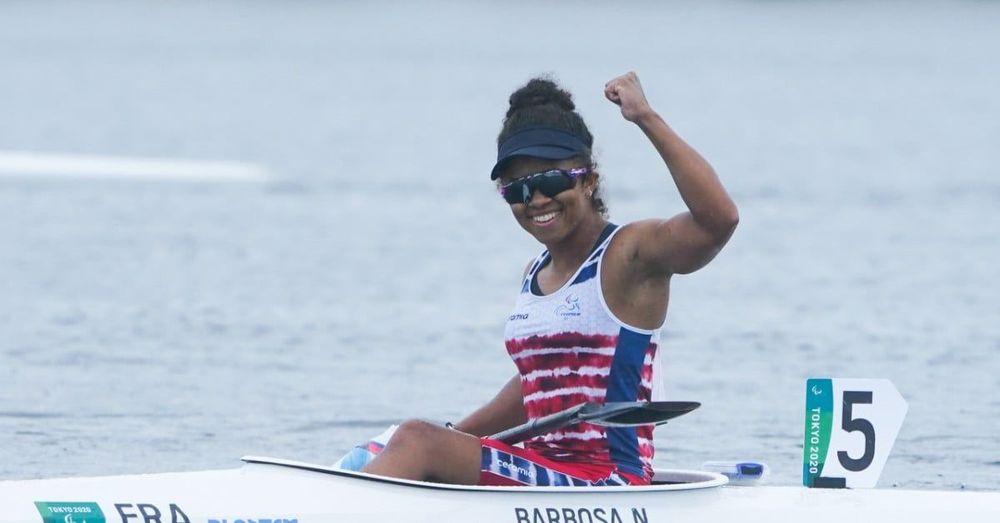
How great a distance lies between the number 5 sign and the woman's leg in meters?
1.30

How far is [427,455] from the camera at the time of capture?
6.95 m

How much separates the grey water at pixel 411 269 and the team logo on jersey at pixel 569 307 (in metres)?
3.70

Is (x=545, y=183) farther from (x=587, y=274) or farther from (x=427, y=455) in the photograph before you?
(x=427, y=455)

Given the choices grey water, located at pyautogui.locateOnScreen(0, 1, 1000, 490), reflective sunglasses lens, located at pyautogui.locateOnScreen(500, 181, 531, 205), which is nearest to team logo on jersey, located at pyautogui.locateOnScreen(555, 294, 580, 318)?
reflective sunglasses lens, located at pyautogui.locateOnScreen(500, 181, 531, 205)

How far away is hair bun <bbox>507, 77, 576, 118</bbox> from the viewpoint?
726 cm

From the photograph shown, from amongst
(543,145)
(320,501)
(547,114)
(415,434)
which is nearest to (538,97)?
(547,114)

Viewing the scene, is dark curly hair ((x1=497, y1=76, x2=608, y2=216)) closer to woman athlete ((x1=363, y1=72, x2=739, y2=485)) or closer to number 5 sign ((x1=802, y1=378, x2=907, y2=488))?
woman athlete ((x1=363, y1=72, x2=739, y2=485))

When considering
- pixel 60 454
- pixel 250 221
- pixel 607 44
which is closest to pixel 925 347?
pixel 60 454

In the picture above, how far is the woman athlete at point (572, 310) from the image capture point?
695cm

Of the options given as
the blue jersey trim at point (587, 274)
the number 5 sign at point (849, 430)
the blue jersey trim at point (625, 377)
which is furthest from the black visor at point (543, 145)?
the number 5 sign at point (849, 430)

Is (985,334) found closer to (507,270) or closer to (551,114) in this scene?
(507,270)

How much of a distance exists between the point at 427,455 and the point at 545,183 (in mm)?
1016

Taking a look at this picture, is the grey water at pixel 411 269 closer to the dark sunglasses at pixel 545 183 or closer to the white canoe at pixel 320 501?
the white canoe at pixel 320 501

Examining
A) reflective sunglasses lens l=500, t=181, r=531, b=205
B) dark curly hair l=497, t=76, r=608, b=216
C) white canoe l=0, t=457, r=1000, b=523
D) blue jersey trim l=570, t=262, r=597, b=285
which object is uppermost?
dark curly hair l=497, t=76, r=608, b=216
